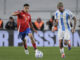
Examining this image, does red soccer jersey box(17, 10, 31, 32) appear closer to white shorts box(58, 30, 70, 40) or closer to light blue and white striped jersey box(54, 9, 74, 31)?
light blue and white striped jersey box(54, 9, 74, 31)

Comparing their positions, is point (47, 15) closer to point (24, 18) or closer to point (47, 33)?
point (47, 33)

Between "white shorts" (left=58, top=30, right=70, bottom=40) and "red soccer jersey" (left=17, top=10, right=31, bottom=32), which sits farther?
"red soccer jersey" (left=17, top=10, right=31, bottom=32)

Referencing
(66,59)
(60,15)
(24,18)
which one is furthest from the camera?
(24,18)

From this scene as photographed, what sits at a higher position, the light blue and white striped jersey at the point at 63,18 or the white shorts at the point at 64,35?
the light blue and white striped jersey at the point at 63,18

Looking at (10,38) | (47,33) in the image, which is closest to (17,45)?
(10,38)

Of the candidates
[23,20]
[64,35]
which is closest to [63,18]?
[64,35]

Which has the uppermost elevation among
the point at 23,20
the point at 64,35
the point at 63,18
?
the point at 63,18

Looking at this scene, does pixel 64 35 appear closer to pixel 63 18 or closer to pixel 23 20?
pixel 63 18

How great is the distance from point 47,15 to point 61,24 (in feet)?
48.1

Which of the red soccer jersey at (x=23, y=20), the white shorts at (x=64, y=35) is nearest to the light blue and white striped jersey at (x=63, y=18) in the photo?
the white shorts at (x=64, y=35)

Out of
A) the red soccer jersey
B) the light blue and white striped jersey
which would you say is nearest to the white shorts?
the light blue and white striped jersey

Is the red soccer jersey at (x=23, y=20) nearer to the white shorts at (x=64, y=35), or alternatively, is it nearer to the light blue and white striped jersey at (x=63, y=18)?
the light blue and white striped jersey at (x=63, y=18)

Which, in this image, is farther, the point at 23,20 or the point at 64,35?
the point at 23,20

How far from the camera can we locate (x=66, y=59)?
11.2m
